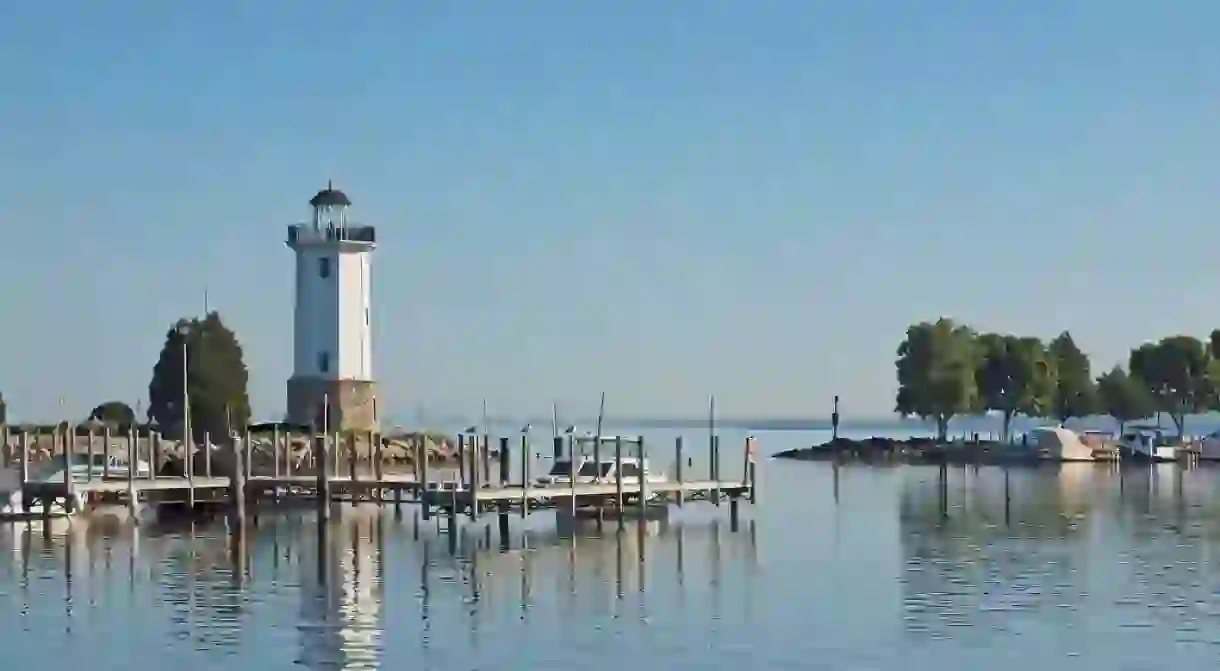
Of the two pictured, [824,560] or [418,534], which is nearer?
[824,560]

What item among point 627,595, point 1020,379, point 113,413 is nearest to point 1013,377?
point 1020,379

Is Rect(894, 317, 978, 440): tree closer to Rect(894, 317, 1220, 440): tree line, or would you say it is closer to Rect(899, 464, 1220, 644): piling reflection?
Rect(894, 317, 1220, 440): tree line

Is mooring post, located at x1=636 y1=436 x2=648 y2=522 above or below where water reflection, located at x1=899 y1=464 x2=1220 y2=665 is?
above

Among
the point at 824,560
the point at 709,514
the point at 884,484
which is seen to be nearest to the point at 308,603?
the point at 824,560

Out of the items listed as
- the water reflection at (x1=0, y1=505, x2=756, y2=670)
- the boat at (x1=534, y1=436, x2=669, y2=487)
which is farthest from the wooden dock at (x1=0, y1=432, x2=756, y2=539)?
the water reflection at (x1=0, y1=505, x2=756, y2=670)

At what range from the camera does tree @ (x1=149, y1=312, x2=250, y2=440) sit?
3647 inches

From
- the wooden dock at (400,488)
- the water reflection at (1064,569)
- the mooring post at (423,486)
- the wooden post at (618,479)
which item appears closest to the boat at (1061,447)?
the water reflection at (1064,569)

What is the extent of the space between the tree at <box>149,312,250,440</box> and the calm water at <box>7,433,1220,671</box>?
18.7m

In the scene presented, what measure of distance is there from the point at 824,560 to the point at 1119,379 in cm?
10328

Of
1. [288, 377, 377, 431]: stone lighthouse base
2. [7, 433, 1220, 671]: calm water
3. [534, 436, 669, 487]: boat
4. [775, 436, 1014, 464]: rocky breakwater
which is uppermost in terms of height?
[288, 377, 377, 431]: stone lighthouse base

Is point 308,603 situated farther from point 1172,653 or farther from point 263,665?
point 1172,653

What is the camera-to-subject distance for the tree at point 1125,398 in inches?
6107

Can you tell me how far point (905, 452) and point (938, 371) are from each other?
7174 mm

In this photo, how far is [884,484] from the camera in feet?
359
